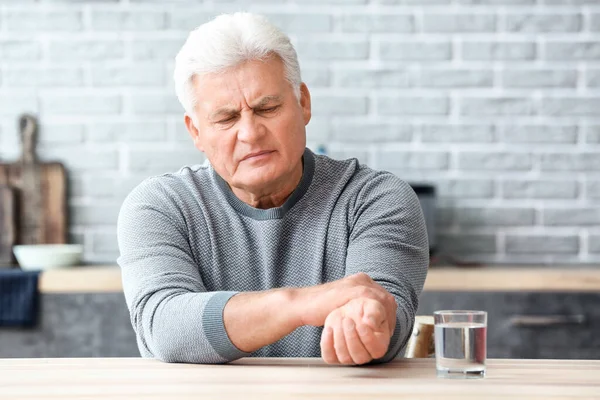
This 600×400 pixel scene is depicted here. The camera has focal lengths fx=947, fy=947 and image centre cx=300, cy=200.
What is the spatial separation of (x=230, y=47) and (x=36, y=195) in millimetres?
1909

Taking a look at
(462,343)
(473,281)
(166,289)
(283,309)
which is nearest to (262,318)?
(283,309)

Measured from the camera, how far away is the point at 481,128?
3.59 m

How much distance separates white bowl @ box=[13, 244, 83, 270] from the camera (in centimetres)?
332

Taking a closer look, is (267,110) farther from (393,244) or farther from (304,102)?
(393,244)

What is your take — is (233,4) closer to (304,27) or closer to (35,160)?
(304,27)

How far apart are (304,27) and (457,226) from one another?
3.13 feet

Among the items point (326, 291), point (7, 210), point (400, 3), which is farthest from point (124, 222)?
point (400, 3)

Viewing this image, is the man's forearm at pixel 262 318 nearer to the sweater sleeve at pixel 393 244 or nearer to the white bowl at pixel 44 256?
the sweater sleeve at pixel 393 244

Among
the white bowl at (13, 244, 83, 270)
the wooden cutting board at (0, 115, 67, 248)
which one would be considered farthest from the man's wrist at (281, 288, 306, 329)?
the wooden cutting board at (0, 115, 67, 248)

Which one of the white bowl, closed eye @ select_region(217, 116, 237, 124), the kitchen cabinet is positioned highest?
closed eye @ select_region(217, 116, 237, 124)

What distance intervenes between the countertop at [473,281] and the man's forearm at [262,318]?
5.17 ft

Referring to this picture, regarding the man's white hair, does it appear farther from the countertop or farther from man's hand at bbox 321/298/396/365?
the countertop

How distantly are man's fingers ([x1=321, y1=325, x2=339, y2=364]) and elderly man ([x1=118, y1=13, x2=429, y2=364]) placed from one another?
56 mm

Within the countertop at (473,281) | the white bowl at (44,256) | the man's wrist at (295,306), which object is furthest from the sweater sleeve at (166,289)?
the white bowl at (44,256)
